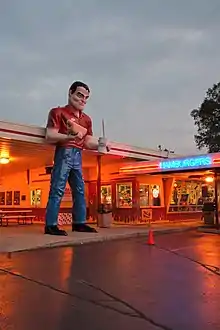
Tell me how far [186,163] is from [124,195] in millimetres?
6703

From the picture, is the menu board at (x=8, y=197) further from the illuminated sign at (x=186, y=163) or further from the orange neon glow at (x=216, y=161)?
the orange neon glow at (x=216, y=161)

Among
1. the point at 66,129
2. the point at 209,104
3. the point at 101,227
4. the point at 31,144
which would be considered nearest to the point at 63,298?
the point at 66,129

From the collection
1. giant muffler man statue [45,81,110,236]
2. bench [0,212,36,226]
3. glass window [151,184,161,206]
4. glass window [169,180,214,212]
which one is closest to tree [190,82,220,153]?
glass window [169,180,214,212]

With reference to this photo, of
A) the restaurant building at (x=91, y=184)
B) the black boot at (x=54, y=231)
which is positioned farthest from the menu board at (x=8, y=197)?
the black boot at (x=54, y=231)

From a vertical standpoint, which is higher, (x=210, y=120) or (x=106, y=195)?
(x=210, y=120)

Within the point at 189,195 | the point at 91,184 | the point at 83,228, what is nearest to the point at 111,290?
the point at 83,228

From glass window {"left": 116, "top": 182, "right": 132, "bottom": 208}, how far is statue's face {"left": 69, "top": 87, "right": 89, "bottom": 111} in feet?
30.5

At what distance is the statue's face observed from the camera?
17.9 metres

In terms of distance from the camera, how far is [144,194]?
26.7 m

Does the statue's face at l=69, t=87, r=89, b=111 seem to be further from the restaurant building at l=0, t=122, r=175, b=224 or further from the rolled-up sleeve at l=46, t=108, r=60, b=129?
the restaurant building at l=0, t=122, r=175, b=224

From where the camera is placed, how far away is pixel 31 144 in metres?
19.3

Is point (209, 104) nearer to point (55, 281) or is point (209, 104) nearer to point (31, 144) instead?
point (31, 144)

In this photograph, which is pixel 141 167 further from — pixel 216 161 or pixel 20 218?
pixel 20 218

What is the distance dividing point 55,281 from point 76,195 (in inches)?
413
